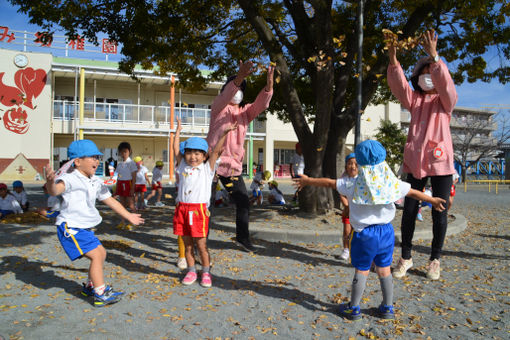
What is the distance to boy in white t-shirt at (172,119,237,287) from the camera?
354 centimetres

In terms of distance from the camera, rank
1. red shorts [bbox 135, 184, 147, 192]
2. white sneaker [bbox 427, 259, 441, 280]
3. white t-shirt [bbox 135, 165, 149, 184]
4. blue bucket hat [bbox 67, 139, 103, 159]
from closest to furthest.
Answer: blue bucket hat [bbox 67, 139, 103, 159] → white sneaker [bbox 427, 259, 441, 280] → red shorts [bbox 135, 184, 147, 192] → white t-shirt [bbox 135, 165, 149, 184]

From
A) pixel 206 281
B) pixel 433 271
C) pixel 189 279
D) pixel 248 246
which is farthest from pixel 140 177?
pixel 433 271

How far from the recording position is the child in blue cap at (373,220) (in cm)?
279

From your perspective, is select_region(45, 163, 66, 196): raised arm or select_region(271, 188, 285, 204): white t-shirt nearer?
select_region(45, 163, 66, 196): raised arm

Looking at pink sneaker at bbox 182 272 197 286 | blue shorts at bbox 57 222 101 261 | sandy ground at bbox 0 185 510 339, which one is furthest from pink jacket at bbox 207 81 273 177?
blue shorts at bbox 57 222 101 261

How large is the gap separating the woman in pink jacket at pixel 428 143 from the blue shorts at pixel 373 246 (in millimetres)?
1163

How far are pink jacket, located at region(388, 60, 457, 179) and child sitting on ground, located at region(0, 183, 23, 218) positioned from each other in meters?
7.64

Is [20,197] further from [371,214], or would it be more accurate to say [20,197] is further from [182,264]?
[371,214]

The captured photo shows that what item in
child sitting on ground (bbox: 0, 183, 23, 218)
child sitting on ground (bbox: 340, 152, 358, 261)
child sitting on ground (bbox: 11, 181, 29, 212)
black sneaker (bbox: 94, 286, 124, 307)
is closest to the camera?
black sneaker (bbox: 94, 286, 124, 307)

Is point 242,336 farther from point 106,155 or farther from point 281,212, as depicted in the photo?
point 106,155

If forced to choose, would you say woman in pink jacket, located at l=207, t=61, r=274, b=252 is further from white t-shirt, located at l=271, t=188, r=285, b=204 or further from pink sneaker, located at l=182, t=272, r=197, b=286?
white t-shirt, located at l=271, t=188, r=285, b=204

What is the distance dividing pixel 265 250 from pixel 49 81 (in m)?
23.6

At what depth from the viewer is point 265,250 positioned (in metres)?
5.05

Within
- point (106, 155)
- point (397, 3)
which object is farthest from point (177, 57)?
point (106, 155)
